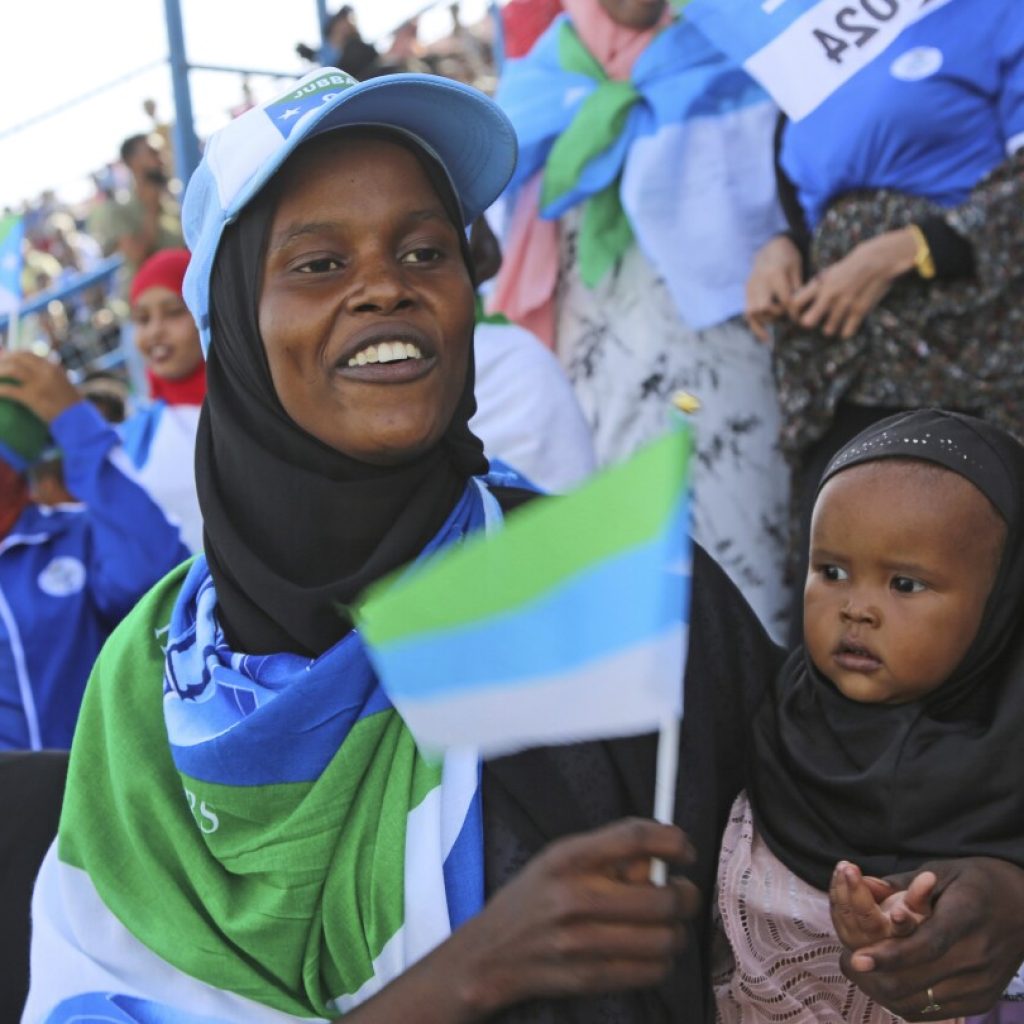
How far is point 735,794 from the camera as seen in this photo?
189 cm

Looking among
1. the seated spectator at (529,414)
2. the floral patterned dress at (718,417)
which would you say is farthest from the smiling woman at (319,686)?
the floral patterned dress at (718,417)

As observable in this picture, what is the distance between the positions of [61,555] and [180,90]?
10.4ft

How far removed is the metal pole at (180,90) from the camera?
6.09 meters

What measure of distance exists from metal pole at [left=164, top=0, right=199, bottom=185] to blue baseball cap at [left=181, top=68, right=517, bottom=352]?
13.8 ft

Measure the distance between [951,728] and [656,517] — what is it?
2.24 ft

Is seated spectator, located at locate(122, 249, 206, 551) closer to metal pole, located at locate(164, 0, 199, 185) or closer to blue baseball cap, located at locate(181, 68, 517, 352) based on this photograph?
metal pole, located at locate(164, 0, 199, 185)

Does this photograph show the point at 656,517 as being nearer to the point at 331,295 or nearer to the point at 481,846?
→ the point at 481,846

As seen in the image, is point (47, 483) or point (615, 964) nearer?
point (615, 964)

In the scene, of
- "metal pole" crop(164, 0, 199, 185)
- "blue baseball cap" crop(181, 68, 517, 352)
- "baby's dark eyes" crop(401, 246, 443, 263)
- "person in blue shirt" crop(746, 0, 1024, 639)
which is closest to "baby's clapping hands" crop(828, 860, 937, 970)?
"baby's dark eyes" crop(401, 246, 443, 263)

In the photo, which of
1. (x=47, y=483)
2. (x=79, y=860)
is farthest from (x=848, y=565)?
(x=47, y=483)

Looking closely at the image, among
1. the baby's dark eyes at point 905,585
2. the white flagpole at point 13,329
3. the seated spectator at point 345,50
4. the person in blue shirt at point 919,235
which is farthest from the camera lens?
the seated spectator at point 345,50

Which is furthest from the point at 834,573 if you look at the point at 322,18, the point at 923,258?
the point at 322,18

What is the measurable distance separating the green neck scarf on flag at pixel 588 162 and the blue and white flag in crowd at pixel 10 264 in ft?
5.24

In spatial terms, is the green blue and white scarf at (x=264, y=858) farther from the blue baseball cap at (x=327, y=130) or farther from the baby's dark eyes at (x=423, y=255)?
the blue baseball cap at (x=327, y=130)
